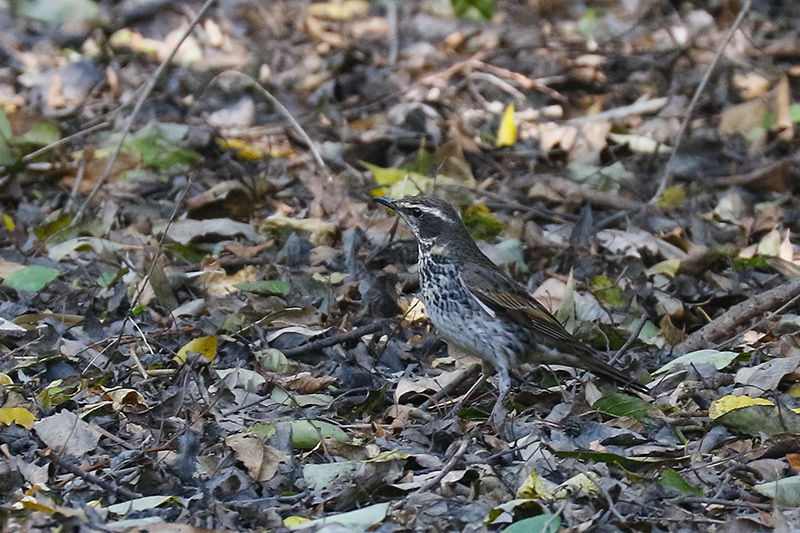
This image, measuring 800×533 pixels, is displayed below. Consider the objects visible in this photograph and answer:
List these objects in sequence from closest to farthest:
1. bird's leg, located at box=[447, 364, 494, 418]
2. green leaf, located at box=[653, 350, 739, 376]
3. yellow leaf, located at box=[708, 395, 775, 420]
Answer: yellow leaf, located at box=[708, 395, 775, 420]
bird's leg, located at box=[447, 364, 494, 418]
green leaf, located at box=[653, 350, 739, 376]

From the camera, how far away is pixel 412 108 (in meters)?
10.3

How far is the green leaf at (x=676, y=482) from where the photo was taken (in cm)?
475

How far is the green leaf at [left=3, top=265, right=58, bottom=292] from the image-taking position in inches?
277

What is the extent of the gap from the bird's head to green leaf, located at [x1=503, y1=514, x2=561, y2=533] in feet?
7.73

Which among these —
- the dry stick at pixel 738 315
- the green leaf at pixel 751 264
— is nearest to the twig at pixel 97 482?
the dry stick at pixel 738 315

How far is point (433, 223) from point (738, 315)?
71.9 inches

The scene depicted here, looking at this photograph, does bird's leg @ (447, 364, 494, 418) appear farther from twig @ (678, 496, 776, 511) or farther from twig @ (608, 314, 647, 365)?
twig @ (678, 496, 776, 511)

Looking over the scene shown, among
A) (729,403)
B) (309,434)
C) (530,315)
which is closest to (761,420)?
(729,403)

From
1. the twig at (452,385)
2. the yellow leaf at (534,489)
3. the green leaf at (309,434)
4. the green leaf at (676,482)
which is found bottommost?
the twig at (452,385)

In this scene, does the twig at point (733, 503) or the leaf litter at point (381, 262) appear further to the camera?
the leaf litter at point (381, 262)

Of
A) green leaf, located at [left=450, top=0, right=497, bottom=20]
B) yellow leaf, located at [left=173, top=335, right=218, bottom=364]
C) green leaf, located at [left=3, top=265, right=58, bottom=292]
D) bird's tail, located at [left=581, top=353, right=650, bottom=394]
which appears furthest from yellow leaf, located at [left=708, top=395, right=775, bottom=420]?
green leaf, located at [left=450, top=0, right=497, bottom=20]

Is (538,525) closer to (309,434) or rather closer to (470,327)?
(309,434)

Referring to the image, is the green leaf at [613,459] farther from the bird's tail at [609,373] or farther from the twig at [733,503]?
the bird's tail at [609,373]

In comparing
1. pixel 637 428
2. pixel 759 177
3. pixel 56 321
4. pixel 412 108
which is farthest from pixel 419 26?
pixel 637 428
